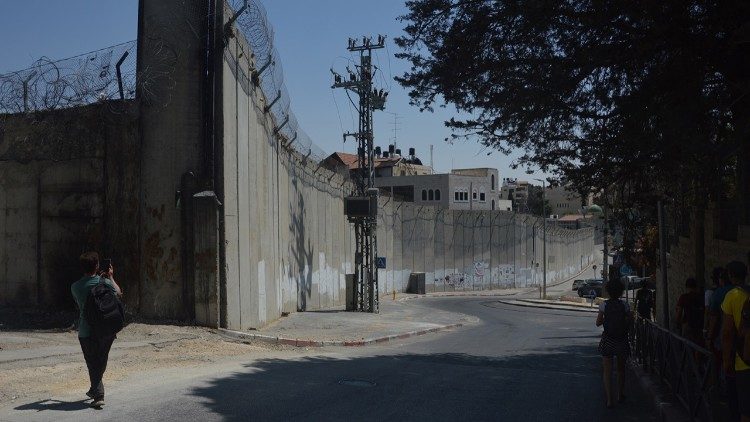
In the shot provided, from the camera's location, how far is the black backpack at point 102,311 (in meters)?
7.08

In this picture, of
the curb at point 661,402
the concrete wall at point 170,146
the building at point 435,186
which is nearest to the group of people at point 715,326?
the curb at point 661,402

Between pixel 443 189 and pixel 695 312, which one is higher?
pixel 443 189

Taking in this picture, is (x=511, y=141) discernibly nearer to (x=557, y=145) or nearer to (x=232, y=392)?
(x=557, y=145)

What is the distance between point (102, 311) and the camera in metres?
7.06

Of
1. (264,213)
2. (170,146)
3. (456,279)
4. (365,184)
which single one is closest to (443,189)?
(456,279)

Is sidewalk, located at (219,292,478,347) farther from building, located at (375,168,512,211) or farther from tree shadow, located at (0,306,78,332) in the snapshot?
building, located at (375,168,512,211)

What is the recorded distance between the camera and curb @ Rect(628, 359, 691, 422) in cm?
722

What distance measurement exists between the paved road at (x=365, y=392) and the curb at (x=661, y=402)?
0.19 m

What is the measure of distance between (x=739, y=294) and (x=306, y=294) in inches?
825

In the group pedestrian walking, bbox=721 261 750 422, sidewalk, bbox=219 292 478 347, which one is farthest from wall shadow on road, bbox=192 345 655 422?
pedestrian walking, bbox=721 261 750 422

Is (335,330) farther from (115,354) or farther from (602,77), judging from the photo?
(602,77)

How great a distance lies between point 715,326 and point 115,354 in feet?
27.8

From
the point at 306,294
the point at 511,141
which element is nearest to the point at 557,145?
the point at 511,141

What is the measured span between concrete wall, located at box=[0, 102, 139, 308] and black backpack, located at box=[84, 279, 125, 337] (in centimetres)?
742
